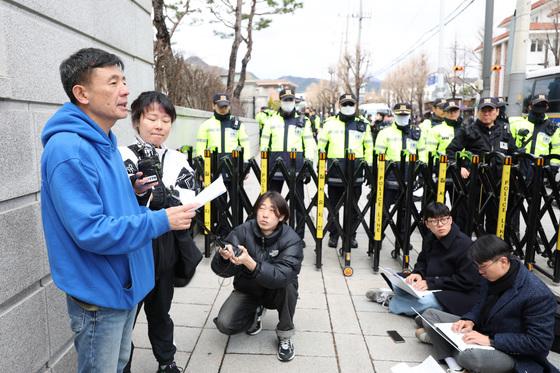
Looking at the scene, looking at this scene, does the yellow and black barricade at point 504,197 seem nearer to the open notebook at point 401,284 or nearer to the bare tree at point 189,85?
the open notebook at point 401,284

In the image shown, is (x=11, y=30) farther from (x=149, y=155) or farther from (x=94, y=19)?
(x=94, y=19)

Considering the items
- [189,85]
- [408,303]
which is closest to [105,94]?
[408,303]

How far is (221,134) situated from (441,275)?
11.7ft

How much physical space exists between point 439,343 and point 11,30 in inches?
127

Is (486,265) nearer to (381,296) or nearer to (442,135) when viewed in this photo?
(381,296)

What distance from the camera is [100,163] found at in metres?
1.74

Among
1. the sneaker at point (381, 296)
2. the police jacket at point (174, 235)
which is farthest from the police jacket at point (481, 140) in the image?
the police jacket at point (174, 235)

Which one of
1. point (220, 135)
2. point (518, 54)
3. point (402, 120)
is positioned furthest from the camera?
point (518, 54)

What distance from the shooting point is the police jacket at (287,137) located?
6484 mm

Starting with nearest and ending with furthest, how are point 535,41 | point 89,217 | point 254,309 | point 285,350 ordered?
point 89,217
point 285,350
point 254,309
point 535,41

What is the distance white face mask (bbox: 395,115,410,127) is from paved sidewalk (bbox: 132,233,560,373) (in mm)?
2647

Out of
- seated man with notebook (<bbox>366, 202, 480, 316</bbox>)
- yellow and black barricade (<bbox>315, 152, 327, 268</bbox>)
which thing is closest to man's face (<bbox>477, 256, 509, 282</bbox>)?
seated man with notebook (<bbox>366, 202, 480, 316</bbox>)

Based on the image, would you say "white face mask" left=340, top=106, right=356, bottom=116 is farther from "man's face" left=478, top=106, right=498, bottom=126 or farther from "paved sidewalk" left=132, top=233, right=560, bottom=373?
"paved sidewalk" left=132, top=233, right=560, bottom=373

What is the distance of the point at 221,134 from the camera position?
618 centimetres
